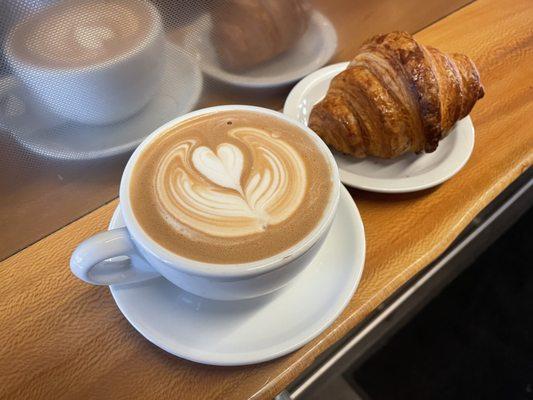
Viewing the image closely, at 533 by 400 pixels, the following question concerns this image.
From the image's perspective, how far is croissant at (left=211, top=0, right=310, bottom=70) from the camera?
0.68 meters

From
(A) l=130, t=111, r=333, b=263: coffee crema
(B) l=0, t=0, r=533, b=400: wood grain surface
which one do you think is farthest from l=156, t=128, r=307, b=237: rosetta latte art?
(B) l=0, t=0, r=533, b=400: wood grain surface

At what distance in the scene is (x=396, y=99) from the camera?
0.65m

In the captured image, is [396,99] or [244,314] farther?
[396,99]

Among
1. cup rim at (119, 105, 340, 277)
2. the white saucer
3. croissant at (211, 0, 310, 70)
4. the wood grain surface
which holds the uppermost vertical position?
croissant at (211, 0, 310, 70)

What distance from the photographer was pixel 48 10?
0.50 m

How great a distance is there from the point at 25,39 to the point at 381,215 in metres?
0.49

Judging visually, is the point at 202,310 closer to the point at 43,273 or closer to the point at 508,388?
the point at 43,273

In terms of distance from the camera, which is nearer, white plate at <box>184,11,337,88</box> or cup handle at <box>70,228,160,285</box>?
cup handle at <box>70,228,160,285</box>

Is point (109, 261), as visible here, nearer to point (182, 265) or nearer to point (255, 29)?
point (182, 265)

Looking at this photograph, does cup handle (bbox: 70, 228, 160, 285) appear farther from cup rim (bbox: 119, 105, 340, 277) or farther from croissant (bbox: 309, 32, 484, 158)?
croissant (bbox: 309, 32, 484, 158)

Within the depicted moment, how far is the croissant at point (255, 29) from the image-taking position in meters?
0.68

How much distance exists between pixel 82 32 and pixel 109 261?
28 cm

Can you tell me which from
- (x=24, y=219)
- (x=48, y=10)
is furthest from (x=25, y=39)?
(x=24, y=219)

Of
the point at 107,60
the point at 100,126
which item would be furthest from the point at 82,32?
the point at 100,126
